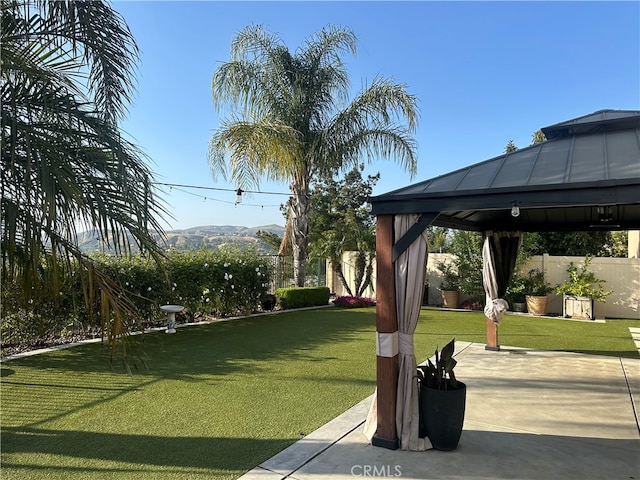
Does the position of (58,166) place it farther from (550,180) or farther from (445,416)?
(550,180)

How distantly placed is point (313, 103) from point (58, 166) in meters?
11.5

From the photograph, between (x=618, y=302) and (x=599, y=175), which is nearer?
(x=599, y=175)

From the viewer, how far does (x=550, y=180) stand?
137 inches

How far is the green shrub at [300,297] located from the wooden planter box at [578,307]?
23.5 feet

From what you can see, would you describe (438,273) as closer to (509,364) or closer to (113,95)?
(509,364)

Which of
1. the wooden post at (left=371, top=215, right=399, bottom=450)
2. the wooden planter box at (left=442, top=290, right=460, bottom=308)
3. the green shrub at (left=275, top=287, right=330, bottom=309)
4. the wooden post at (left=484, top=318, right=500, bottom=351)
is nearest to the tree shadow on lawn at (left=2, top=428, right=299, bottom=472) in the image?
the wooden post at (left=371, top=215, right=399, bottom=450)

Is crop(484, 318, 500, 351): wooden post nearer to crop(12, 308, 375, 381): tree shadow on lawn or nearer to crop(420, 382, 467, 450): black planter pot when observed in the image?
crop(12, 308, 375, 381): tree shadow on lawn

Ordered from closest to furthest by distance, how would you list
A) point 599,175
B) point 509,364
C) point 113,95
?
point 599,175 → point 113,95 → point 509,364

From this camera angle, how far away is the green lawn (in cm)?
339

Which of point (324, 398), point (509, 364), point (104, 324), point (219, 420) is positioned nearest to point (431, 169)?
point (509, 364)

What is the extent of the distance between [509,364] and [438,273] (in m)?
Result: 8.64

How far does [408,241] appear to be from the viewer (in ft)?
12.5

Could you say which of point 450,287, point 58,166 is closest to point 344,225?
point 450,287

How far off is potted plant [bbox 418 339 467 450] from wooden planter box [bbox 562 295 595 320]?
9883mm
